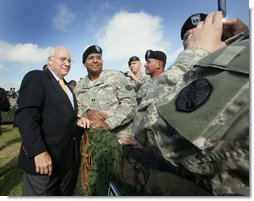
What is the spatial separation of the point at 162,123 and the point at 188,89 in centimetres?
13

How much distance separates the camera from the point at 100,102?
120 inches

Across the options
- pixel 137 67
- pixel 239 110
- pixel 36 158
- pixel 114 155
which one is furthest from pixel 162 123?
pixel 137 67

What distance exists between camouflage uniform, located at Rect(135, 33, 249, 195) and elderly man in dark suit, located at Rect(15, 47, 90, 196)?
5.37ft

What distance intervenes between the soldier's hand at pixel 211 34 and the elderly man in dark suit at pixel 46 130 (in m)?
1.68

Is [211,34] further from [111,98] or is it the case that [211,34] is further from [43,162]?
[111,98]

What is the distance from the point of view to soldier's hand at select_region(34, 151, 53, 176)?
2201mm

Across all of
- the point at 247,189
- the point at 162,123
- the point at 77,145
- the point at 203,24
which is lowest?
the point at 77,145

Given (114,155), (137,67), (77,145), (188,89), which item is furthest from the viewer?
(137,67)

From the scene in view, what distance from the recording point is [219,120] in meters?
0.65

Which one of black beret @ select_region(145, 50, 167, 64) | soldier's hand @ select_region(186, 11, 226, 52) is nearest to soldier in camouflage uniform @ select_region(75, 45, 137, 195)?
black beret @ select_region(145, 50, 167, 64)

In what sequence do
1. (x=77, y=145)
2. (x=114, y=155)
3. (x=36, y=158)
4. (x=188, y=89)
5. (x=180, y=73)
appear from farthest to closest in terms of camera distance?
(x=77, y=145) → (x=36, y=158) → (x=114, y=155) → (x=180, y=73) → (x=188, y=89)

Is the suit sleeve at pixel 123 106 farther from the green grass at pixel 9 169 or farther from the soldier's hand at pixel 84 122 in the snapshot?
the green grass at pixel 9 169

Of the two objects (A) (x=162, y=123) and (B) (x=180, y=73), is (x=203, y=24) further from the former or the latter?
(A) (x=162, y=123)

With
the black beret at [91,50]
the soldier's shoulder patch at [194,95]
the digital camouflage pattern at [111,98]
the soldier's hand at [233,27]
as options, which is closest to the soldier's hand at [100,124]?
the digital camouflage pattern at [111,98]
